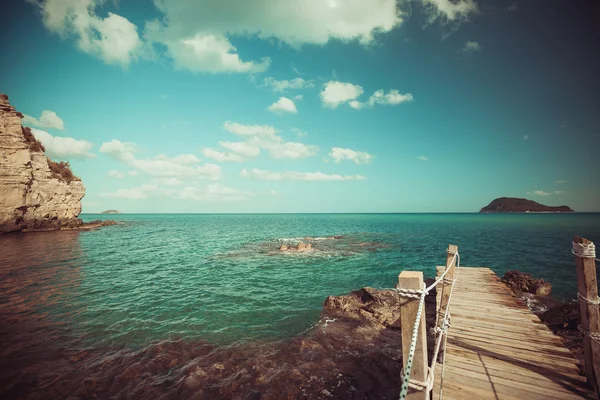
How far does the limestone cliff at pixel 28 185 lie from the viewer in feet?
122

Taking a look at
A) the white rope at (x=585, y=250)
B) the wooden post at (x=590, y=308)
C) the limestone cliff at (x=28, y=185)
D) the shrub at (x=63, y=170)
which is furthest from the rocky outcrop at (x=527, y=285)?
the shrub at (x=63, y=170)

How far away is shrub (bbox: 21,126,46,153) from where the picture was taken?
138 feet

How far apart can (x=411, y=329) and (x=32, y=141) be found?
66.7 m

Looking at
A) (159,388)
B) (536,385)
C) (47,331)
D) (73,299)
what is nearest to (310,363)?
(159,388)

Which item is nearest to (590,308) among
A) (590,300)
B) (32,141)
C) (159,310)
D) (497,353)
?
(590,300)

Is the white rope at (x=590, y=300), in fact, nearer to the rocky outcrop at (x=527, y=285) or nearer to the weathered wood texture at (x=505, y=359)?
the weathered wood texture at (x=505, y=359)

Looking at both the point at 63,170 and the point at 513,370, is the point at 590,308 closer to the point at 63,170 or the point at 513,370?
the point at 513,370

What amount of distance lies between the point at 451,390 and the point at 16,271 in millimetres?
29055

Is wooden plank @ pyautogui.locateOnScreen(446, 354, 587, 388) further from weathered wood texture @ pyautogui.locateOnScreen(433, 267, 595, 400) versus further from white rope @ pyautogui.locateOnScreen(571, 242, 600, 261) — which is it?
white rope @ pyautogui.locateOnScreen(571, 242, 600, 261)

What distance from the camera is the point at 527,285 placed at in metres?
15.0

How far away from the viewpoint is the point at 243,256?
2638cm

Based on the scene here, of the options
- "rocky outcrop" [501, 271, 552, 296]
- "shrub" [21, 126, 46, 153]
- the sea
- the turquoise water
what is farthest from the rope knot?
"shrub" [21, 126, 46, 153]

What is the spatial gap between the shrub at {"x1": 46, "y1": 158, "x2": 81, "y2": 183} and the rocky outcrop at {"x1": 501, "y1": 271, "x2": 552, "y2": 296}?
234 feet

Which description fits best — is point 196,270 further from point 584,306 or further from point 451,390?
point 584,306
